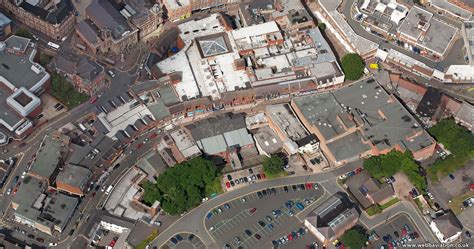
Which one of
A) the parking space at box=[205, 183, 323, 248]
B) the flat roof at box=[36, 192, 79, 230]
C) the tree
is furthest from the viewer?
the parking space at box=[205, 183, 323, 248]

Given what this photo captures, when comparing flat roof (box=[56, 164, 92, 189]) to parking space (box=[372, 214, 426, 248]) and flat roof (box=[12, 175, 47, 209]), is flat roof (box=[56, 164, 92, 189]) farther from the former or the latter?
parking space (box=[372, 214, 426, 248])

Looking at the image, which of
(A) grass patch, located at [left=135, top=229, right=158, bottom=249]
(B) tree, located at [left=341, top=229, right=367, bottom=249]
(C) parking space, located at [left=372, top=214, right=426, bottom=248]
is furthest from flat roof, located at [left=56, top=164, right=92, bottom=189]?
(C) parking space, located at [left=372, top=214, right=426, bottom=248]

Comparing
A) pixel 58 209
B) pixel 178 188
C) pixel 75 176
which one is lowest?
pixel 58 209

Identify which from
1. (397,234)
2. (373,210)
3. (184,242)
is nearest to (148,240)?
(184,242)

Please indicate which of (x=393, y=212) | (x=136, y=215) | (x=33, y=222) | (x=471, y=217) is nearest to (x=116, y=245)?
(x=136, y=215)

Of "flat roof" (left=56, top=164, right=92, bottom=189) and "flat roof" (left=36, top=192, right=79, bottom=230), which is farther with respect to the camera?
"flat roof" (left=56, top=164, right=92, bottom=189)

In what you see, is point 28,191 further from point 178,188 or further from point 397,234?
point 397,234
